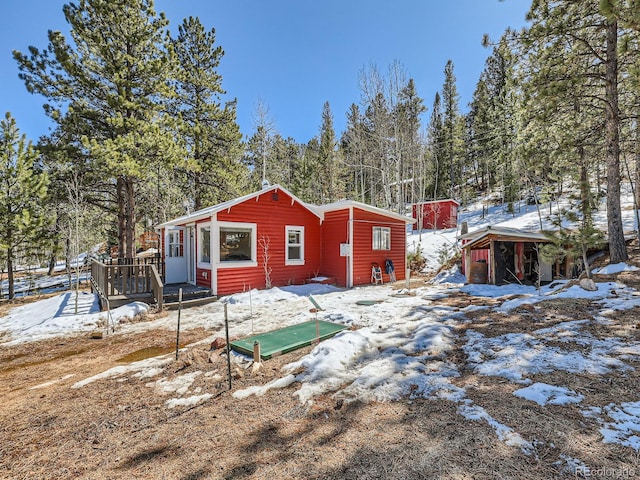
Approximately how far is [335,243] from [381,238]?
2079 millimetres

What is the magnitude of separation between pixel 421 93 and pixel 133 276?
22.4 m

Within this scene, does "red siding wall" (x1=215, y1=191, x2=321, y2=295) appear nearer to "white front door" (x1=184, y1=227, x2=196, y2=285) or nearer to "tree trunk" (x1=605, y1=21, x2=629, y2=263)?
"white front door" (x1=184, y1=227, x2=196, y2=285)

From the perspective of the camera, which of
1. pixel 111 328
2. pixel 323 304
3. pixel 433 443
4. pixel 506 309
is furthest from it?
pixel 323 304

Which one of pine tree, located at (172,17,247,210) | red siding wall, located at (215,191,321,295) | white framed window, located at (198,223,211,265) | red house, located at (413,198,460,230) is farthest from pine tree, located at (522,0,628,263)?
red house, located at (413,198,460,230)

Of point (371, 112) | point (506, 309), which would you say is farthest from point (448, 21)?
point (506, 309)

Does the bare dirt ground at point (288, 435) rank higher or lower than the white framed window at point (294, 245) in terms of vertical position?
lower

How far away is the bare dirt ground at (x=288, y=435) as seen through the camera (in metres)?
1.97

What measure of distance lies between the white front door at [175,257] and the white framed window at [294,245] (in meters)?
4.07

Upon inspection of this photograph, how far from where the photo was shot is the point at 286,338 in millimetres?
5012

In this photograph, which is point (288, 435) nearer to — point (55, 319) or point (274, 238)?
point (55, 319)

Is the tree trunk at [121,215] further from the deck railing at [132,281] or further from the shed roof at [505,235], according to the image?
the shed roof at [505,235]

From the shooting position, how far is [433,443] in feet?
7.15

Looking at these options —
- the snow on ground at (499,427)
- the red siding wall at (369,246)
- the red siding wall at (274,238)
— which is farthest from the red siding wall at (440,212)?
the snow on ground at (499,427)

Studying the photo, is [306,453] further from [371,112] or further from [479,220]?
[479,220]
